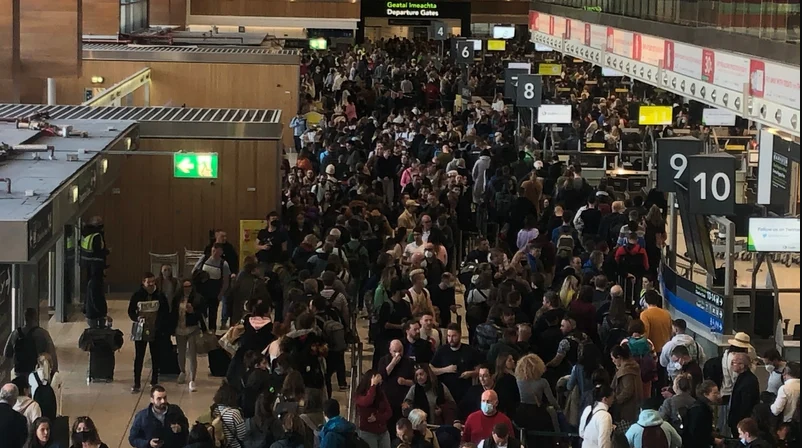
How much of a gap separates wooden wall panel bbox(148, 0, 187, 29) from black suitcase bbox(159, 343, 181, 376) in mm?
29179

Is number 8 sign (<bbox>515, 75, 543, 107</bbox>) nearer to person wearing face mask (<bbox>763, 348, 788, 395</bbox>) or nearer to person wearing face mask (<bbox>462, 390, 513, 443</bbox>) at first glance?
person wearing face mask (<bbox>763, 348, 788, 395</bbox>)

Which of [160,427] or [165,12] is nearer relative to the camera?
[160,427]

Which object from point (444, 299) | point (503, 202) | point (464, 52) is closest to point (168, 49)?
point (503, 202)

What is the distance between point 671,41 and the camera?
59.6ft

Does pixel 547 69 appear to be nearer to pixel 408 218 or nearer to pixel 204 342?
pixel 408 218

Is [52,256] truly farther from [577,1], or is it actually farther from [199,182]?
[577,1]

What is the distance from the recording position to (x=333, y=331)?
11734 mm

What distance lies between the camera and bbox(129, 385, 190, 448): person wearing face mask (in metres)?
9.05

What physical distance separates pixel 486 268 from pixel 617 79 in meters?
31.2

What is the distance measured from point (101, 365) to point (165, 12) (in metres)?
30.0

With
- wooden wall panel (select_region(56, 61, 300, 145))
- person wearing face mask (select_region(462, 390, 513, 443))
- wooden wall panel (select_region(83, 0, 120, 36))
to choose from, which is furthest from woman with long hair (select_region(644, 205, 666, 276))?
wooden wall panel (select_region(83, 0, 120, 36))

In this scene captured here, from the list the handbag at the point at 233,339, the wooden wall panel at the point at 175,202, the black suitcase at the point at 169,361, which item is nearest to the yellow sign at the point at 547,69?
the wooden wall panel at the point at 175,202

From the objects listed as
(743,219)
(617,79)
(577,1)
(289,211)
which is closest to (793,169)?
(743,219)

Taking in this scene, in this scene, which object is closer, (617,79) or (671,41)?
(671,41)
